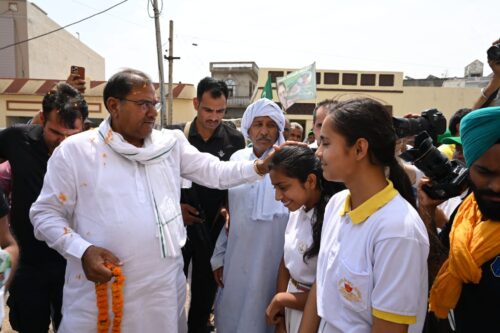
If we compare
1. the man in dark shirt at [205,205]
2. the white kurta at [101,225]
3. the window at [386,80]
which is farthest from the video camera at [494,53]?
the window at [386,80]

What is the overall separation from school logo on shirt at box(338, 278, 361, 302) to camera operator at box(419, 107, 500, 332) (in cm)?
38

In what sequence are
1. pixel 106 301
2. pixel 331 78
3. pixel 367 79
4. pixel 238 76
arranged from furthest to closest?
pixel 238 76
pixel 367 79
pixel 331 78
pixel 106 301

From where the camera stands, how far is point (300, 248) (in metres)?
2.06

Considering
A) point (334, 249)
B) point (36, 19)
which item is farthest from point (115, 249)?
point (36, 19)

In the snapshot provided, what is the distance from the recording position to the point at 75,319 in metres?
1.96

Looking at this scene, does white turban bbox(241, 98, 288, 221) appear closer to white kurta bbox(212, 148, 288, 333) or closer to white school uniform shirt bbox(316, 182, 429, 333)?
white kurta bbox(212, 148, 288, 333)

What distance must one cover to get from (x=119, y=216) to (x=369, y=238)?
1.24 metres

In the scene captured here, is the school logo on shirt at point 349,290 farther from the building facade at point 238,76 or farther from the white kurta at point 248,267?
the building facade at point 238,76

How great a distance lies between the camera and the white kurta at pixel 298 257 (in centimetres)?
204

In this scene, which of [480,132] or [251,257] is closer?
[480,132]

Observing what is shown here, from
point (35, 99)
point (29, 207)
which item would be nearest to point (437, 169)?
point (29, 207)

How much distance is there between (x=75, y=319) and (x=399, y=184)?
67.0 inches

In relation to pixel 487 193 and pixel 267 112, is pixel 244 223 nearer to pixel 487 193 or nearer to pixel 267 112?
pixel 267 112

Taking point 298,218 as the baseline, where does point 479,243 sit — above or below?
above
